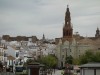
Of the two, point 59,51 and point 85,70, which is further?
point 59,51

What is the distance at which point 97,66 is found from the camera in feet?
51.6

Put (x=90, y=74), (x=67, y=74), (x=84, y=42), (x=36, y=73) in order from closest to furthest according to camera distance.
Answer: (x=90, y=74) < (x=36, y=73) < (x=67, y=74) < (x=84, y=42)

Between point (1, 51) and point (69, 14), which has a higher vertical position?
point (69, 14)

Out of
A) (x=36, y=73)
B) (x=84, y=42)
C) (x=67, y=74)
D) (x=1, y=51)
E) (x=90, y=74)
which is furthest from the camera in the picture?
(x=84, y=42)

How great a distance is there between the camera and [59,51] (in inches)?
5497

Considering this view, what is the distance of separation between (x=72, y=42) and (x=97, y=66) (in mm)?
120489

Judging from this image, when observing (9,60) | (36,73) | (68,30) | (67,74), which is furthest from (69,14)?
(36,73)

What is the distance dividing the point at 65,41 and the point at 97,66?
121 meters

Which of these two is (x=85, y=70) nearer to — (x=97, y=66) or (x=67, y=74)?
(x=97, y=66)

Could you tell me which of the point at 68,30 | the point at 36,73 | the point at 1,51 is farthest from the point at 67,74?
the point at 68,30

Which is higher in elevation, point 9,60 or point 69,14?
point 69,14

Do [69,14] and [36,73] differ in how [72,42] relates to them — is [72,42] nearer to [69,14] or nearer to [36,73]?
[69,14]

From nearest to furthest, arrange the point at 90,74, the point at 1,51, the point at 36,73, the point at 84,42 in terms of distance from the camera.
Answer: the point at 90,74
the point at 36,73
the point at 1,51
the point at 84,42

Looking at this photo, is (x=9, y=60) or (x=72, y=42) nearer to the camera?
(x=9, y=60)
